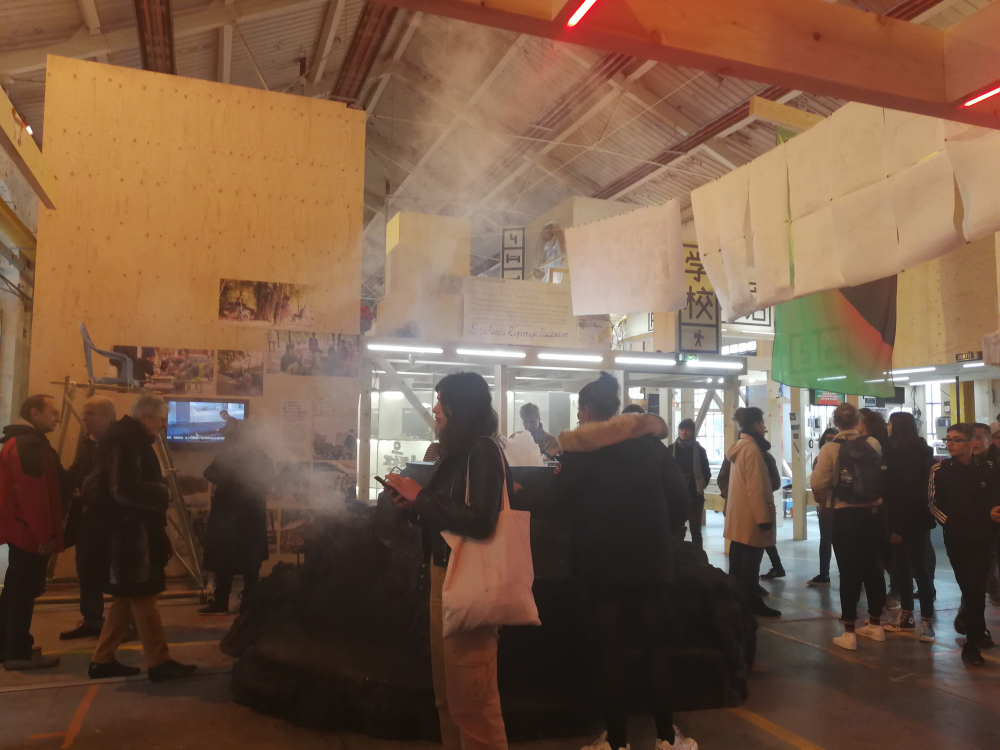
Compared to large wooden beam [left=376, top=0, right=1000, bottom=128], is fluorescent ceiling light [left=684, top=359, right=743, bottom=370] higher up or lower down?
lower down

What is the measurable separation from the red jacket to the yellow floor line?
4110mm

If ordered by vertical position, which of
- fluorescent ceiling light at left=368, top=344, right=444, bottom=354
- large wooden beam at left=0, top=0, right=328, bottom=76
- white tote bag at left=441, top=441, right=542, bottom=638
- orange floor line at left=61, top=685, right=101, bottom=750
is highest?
large wooden beam at left=0, top=0, right=328, bottom=76

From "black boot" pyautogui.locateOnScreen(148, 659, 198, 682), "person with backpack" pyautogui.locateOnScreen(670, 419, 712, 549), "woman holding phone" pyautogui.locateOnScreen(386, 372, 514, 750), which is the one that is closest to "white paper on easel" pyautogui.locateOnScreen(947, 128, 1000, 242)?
"woman holding phone" pyautogui.locateOnScreen(386, 372, 514, 750)

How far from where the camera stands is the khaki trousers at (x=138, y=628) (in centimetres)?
390

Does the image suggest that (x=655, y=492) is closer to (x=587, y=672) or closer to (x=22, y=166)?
(x=587, y=672)

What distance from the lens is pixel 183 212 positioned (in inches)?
254

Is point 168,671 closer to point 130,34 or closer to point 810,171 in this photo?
point 810,171

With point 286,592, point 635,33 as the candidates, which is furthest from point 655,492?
point 286,592

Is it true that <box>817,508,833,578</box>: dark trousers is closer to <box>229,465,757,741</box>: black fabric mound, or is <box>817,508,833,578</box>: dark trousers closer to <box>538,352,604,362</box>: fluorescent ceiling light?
<box>229,465,757,741</box>: black fabric mound

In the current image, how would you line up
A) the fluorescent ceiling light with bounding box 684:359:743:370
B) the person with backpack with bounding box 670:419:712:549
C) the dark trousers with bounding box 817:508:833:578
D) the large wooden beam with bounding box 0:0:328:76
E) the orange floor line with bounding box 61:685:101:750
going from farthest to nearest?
the fluorescent ceiling light with bounding box 684:359:743:370
the person with backpack with bounding box 670:419:712:549
the large wooden beam with bounding box 0:0:328:76
the dark trousers with bounding box 817:508:833:578
the orange floor line with bounding box 61:685:101:750

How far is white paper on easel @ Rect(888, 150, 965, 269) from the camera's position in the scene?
3789mm

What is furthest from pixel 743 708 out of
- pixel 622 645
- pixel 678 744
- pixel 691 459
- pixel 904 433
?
pixel 691 459

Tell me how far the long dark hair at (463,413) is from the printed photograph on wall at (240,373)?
429 cm

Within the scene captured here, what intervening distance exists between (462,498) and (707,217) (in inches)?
140
